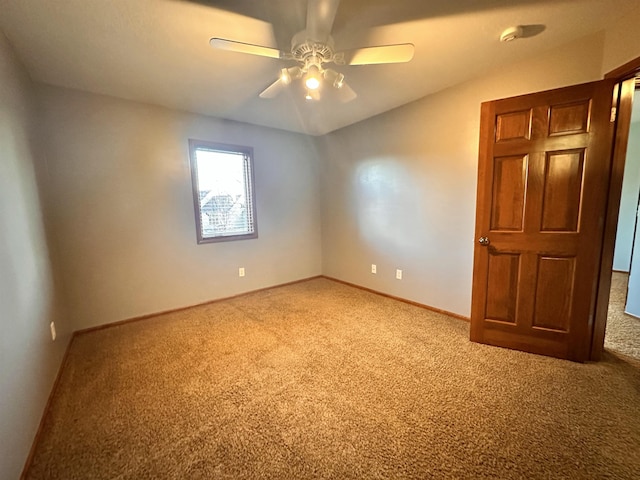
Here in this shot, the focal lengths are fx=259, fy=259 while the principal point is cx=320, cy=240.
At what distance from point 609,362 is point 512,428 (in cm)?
129

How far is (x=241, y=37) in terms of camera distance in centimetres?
178

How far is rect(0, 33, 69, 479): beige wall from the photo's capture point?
3.98 feet

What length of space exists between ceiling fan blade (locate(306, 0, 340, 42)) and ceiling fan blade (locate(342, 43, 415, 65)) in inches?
7.9

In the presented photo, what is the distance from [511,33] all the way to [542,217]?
1.33 meters

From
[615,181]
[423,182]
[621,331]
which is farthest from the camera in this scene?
[423,182]

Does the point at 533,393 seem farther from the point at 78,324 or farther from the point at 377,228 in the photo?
the point at 78,324

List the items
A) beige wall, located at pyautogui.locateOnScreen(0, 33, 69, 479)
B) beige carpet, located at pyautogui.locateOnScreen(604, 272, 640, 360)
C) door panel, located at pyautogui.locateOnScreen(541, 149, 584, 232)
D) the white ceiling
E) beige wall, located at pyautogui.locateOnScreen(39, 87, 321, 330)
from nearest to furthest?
beige wall, located at pyautogui.locateOnScreen(0, 33, 69, 479) → the white ceiling → door panel, located at pyautogui.locateOnScreen(541, 149, 584, 232) → beige carpet, located at pyautogui.locateOnScreen(604, 272, 640, 360) → beige wall, located at pyautogui.locateOnScreen(39, 87, 321, 330)

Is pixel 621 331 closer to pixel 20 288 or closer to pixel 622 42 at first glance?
pixel 622 42

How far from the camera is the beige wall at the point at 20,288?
1212 mm

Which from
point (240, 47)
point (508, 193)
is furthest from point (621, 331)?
point (240, 47)

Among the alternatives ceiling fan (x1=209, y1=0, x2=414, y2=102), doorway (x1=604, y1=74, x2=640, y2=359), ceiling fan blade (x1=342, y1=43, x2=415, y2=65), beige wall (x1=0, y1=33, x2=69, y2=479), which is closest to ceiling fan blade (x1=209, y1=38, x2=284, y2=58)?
ceiling fan (x1=209, y1=0, x2=414, y2=102)

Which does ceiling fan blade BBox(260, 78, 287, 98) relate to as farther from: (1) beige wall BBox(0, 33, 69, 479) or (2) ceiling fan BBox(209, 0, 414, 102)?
(1) beige wall BBox(0, 33, 69, 479)

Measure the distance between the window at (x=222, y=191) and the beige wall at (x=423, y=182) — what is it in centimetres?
133

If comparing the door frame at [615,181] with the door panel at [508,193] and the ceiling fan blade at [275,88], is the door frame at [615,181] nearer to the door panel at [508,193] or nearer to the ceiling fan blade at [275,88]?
the door panel at [508,193]
